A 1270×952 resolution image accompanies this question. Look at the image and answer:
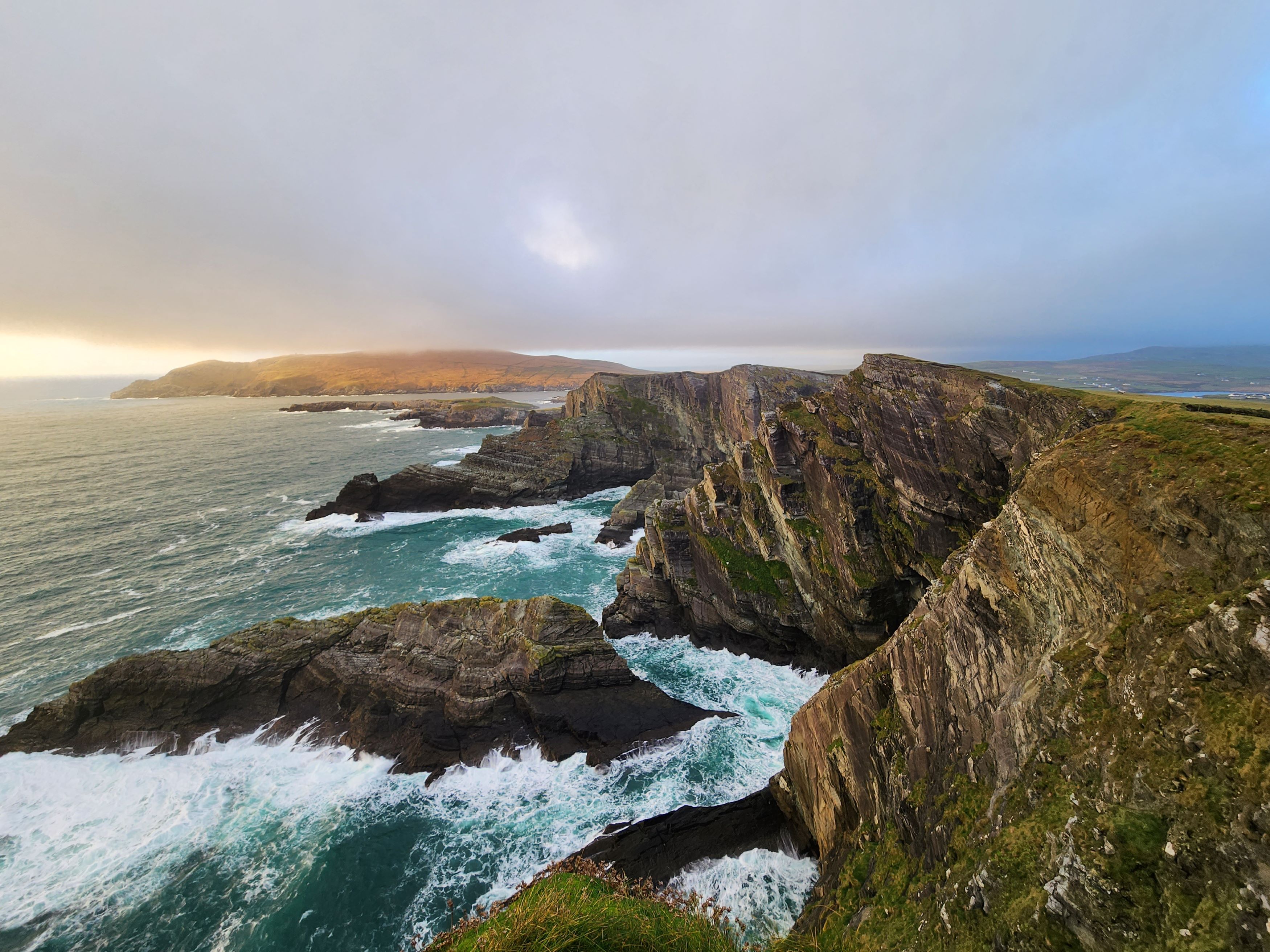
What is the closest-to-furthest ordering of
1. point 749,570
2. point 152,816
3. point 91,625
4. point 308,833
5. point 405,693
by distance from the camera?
point 308,833, point 152,816, point 405,693, point 749,570, point 91,625

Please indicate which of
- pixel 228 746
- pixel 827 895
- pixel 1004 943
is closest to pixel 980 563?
pixel 1004 943

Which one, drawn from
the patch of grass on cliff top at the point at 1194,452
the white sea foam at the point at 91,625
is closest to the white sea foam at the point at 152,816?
the white sea foam at the point at 91,625

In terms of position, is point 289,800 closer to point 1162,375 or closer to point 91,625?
point 91,625

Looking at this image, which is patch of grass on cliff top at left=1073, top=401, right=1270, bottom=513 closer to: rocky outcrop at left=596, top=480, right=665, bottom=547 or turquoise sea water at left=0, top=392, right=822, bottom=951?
turquoise sea water at left=0, top=392, right=822, bottom=951

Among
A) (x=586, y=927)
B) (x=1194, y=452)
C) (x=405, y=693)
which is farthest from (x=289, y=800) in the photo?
(x=1194, y=452)

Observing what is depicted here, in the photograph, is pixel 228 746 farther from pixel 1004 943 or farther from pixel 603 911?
pixel 1004 943

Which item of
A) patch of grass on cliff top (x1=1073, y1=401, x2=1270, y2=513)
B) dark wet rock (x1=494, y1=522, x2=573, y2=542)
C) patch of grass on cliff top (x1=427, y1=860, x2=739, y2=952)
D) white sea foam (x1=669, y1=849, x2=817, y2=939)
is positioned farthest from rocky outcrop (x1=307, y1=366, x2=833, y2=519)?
patch of grass on cliff top (x1=427, y1=860, x2=739, y2=952)

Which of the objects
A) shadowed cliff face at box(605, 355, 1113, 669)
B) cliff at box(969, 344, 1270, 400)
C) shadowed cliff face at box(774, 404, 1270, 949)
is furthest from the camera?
cliff at box(969, 344, 1270, 400)
